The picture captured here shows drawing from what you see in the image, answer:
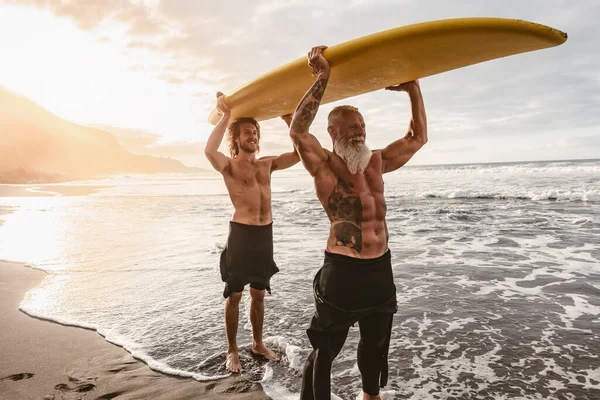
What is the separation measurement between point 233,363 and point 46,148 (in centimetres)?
12271

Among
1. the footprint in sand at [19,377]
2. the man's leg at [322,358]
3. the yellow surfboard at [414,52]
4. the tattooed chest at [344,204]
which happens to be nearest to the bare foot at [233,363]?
the man's leg at [322,358]

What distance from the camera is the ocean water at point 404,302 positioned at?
127 inches

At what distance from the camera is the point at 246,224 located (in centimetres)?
345

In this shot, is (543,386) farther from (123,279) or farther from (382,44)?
(123,279)

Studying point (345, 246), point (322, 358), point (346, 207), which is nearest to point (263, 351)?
point (322, 358)

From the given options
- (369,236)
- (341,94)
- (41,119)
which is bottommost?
(369,236)

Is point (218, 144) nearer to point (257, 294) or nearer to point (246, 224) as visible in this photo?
point (246, 224)

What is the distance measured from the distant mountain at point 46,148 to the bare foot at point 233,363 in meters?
49.8

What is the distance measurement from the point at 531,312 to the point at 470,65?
321 centimetres

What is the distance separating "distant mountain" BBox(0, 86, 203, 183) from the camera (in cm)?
5764

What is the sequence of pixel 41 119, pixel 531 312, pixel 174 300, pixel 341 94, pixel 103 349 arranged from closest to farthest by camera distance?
pixel 341 94, pixel 103 349, pixel 531 312, pixel 174 300, pixel 41 119

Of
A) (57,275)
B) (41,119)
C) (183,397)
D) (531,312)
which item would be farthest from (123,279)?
(41,119)

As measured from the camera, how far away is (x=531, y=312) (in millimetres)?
4449

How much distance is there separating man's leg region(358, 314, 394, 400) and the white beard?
3.16ft
